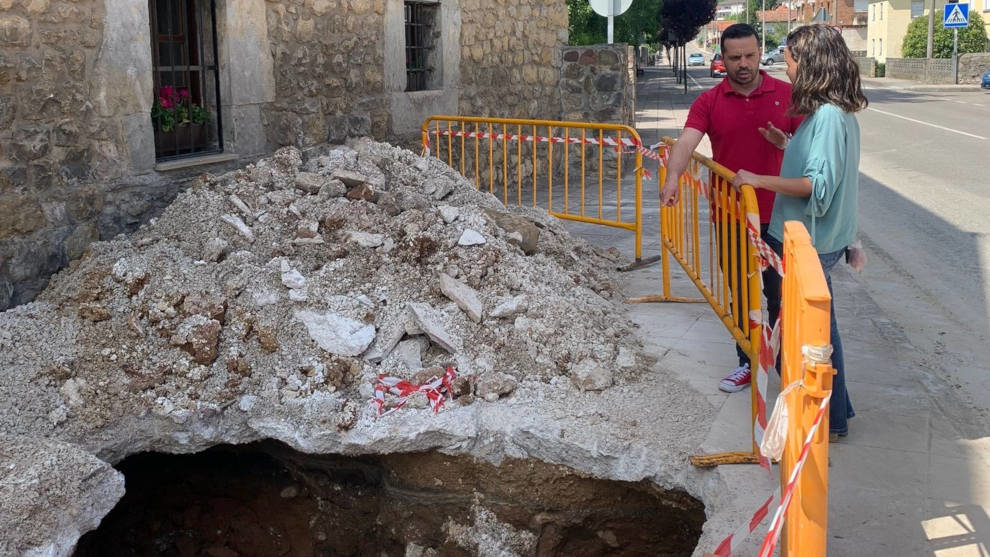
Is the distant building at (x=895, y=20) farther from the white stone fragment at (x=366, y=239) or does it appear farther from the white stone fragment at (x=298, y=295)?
the white stone fragment at (x=298, y=295)

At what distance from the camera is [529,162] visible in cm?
1278

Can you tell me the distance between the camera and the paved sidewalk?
3.51m

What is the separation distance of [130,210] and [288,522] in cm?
236

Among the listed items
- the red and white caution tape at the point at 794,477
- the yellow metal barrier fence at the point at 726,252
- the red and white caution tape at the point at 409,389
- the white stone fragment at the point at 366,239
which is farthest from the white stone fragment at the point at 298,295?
the red and white caution tape at the point at 794,477

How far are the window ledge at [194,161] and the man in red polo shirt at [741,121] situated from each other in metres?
3.39

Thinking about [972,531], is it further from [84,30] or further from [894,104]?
[894,104]

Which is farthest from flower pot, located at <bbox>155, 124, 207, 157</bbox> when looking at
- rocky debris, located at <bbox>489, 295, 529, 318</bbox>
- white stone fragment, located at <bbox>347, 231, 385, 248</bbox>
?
rocky debris, located at <bbox>489, 295, 529, 318</bbox>

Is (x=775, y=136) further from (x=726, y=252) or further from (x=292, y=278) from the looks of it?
(x=292, y=278)

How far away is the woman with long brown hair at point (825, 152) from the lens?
3.96m

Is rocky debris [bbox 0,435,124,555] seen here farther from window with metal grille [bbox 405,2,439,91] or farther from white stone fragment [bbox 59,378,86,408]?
window with metal grille [bbox 405,2,439,91]

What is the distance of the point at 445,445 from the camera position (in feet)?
14.7

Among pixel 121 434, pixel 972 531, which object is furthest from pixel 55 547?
pixel 972 531

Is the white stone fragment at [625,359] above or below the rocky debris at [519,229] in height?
below

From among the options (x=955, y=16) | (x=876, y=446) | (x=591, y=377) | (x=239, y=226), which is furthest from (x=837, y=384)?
(x=955, y=16)
